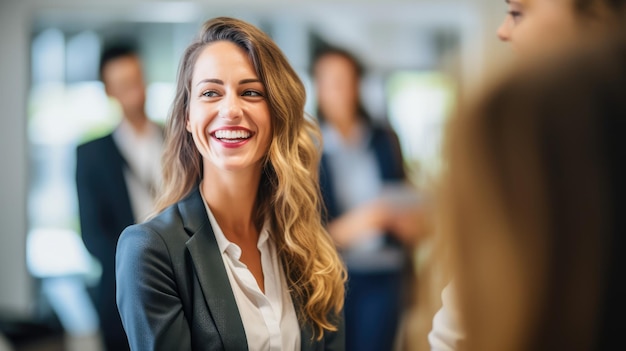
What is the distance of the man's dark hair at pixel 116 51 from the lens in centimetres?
432

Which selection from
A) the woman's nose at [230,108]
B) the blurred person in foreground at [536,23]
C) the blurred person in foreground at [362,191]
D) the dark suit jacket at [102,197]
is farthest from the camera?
the blurred person in foreground at [362,191]

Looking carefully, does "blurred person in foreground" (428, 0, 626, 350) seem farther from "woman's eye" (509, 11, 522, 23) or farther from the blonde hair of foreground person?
the blonde hair of foreground person

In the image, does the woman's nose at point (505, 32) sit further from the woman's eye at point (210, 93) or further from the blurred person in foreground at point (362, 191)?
the blurred person in foreground at point (362, 191)

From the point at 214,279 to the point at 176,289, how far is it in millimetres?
81

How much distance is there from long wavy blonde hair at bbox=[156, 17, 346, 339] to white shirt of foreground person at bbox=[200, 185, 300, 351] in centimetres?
4

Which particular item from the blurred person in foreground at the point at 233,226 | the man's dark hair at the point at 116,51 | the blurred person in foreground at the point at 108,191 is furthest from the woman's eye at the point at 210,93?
the man's dark hair at the point at 116,51

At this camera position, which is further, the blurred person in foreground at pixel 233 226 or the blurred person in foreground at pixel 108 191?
the blurred person in foreground at pixel 108 191

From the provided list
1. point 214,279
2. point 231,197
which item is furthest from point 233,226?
point 214,279

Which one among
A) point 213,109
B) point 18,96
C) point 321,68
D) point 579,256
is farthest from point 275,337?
point 18,96

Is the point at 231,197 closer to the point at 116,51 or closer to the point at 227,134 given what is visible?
the point at 227,134

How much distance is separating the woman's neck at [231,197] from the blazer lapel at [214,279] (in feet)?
0.19

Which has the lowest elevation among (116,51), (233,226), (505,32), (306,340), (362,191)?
(306,340)

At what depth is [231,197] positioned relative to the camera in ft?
5.06

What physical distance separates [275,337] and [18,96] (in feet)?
12.1
